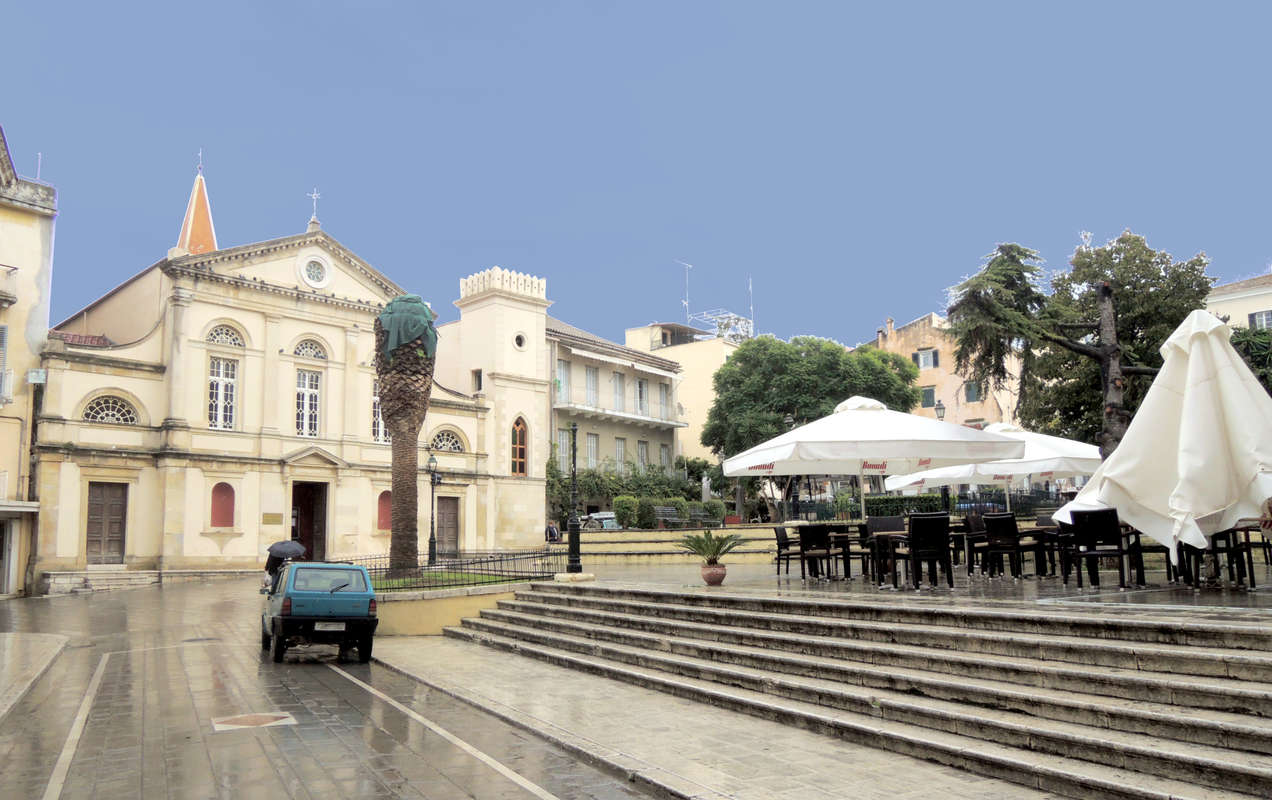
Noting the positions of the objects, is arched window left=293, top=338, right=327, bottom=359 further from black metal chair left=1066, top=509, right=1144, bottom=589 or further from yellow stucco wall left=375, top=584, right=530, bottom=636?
black metal chair left=1066, top=509, right=1144, bottom=589

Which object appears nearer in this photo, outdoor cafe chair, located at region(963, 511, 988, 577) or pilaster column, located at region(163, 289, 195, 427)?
outdoor cafe chair, located at region(963, 511, 988, 577)

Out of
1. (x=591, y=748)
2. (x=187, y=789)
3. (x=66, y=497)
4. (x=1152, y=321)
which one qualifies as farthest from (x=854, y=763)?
(x=66, y=497)

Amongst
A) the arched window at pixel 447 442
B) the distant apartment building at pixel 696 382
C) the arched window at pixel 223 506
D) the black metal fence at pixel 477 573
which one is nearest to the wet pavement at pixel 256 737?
the black metal fence at pixel 477 573

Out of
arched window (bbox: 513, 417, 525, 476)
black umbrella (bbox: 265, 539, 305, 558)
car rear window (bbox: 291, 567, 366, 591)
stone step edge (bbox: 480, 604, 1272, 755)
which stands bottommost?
stone step edge (bbox: 480, 604, 1272, 755)

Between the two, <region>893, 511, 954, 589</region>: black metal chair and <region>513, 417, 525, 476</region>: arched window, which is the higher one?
<region>513, 417, 525, 476</region>: arched window

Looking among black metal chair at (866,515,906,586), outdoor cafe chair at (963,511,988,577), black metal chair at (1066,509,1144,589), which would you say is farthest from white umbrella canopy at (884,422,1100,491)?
black metal chair at (1066,509,1144,589)

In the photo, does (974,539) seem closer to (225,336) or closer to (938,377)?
(225,336)

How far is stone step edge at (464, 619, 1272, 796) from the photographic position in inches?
206

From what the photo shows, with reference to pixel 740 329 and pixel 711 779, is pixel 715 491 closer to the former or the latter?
pixel 740 329

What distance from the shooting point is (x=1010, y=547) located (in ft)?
37.8

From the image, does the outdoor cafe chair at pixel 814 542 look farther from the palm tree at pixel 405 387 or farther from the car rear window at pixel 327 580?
the palm tree at pixel 405 387

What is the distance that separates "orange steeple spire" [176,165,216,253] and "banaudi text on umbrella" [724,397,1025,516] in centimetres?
3428

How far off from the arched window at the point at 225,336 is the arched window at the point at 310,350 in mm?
2065

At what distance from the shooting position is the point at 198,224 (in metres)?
40.6
